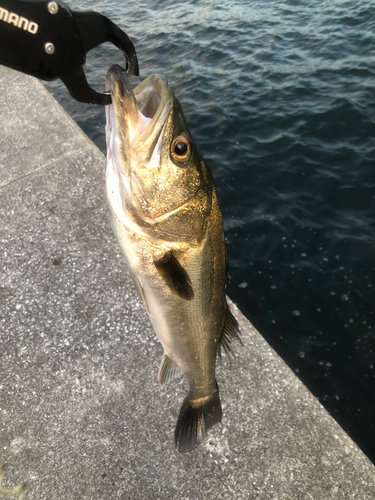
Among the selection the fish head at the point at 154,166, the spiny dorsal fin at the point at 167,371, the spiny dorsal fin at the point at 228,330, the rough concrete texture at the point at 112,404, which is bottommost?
the rough concrete texture at the point at 112,404

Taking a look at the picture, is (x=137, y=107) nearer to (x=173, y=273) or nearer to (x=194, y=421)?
(x=173, y=273)

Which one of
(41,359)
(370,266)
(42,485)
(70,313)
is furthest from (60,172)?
(370,266)

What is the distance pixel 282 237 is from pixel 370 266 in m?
1.33

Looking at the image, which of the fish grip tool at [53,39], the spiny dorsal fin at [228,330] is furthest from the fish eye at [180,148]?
the spiny dorsal fin at [228,330]

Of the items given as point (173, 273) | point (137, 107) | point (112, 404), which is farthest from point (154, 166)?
point (112, 404)

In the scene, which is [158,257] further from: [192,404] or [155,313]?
[192,404]

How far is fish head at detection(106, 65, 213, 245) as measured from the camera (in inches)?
69.7

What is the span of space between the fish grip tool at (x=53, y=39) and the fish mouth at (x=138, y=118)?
84mm

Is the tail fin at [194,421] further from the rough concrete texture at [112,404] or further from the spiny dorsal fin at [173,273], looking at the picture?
the spiny dorsal fin at [173,273]

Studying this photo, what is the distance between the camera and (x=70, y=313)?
133 inches

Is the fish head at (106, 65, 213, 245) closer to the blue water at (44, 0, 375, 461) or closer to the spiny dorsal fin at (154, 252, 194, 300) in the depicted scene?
the spiny dorsal fin at (154, 252, 194, 300)

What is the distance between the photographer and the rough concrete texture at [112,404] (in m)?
2.54

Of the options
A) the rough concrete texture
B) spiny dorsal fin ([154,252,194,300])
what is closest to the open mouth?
spiny dorsal fin ([154,252,194,300])

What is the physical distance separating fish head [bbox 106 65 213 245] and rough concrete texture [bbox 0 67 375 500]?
1554mm
